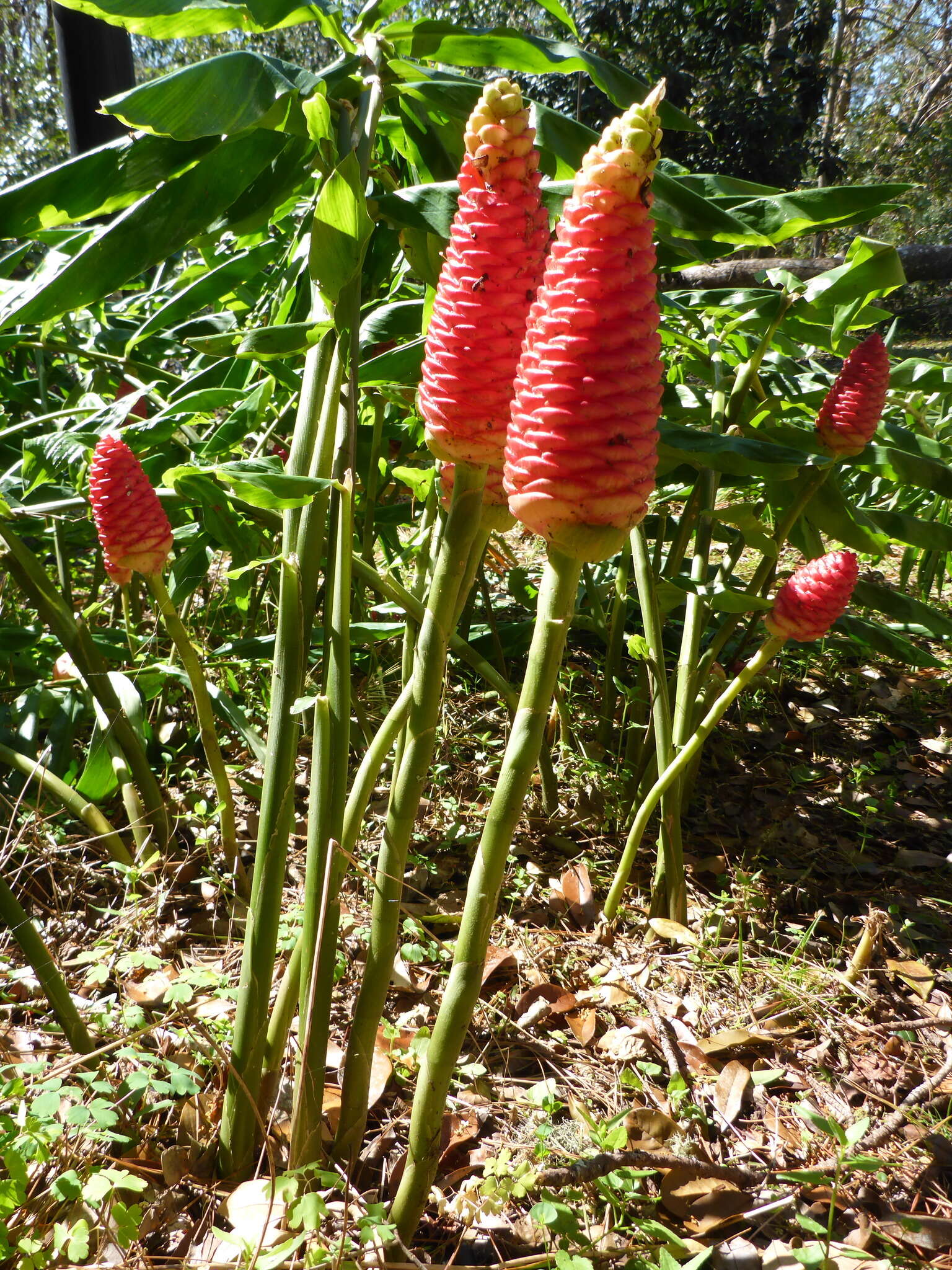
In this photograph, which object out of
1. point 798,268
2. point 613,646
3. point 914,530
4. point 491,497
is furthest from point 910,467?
point 798,268

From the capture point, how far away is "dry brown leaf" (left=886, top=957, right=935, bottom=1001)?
1808mm

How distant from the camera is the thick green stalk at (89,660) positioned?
1.55 metres

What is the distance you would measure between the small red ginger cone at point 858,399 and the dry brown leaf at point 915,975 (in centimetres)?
110

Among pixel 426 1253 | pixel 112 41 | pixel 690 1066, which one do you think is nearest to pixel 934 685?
pixel 690 1066

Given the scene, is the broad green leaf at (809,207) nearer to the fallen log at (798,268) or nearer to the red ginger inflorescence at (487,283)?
the red ginger inflorescence at (487,283)

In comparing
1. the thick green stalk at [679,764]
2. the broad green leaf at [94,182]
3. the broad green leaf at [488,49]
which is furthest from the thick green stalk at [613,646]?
the broad green leaf at [94,182]

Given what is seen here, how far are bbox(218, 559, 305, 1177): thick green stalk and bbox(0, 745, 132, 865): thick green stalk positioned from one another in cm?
64

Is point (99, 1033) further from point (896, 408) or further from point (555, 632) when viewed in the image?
point (896, 408)

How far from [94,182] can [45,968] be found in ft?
3.29

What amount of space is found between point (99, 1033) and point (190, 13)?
144cm

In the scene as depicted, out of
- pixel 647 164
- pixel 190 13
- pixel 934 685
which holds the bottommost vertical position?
pixel 934 685

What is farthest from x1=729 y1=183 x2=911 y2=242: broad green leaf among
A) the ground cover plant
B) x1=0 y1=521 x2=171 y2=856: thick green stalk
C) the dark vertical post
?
the dark vertical post

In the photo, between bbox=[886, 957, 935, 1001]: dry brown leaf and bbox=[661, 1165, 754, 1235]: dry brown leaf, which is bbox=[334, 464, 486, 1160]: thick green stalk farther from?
bbox=[886, 957, 935, 1001]: dry brown leaf

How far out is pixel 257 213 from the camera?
45.4 inches
